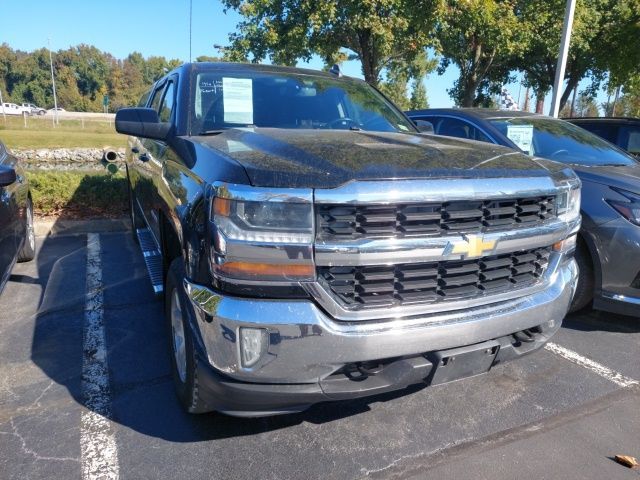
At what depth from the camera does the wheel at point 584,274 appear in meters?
4.03

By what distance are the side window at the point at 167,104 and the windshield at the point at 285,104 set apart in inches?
12.2

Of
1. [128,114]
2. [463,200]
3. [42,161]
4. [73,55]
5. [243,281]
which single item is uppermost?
[73,55]

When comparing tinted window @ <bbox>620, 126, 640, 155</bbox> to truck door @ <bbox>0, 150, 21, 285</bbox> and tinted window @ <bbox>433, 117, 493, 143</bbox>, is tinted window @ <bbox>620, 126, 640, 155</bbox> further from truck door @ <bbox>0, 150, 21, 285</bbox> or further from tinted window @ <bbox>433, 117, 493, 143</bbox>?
truck door @ <bbox>0, 150, 21, 285</bbox>

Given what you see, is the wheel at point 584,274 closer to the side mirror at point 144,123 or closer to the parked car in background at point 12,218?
the side mirror at point 144,123

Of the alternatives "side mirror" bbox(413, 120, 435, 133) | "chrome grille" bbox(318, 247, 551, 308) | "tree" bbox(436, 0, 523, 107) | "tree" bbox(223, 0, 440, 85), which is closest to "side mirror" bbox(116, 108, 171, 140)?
"chrome grille" bbox(318, 247, 551, 308)

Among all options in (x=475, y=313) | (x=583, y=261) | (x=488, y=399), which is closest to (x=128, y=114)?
(x=475, y=313)

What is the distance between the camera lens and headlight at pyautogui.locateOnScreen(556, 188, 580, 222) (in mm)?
2707

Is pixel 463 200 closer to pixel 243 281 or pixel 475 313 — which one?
pixel 475 313

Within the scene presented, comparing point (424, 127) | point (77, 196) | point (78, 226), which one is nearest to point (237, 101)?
point (424, 127)

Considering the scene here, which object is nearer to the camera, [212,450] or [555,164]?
[212,450]

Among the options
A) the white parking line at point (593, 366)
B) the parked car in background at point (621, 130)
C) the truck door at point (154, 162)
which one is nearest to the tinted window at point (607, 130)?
the parked car in background at point (621, 130)

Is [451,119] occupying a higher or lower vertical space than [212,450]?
higher

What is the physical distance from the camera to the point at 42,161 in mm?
20641

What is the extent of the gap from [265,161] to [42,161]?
2161 cm
